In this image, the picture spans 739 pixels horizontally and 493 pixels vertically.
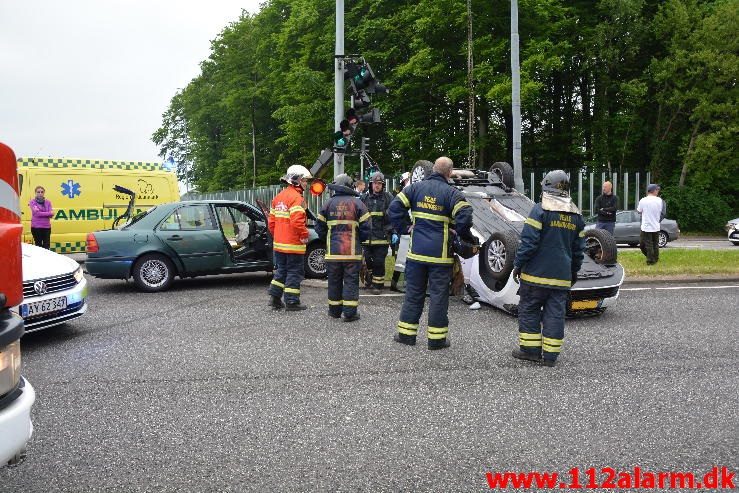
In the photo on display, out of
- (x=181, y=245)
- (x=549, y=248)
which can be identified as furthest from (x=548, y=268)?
(x=181, y=245)

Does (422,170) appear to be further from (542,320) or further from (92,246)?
(92,246)

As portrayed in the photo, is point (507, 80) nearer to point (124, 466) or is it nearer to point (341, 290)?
point (341, 290)

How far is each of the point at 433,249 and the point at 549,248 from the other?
114 cm

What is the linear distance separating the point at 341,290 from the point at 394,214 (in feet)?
5.75

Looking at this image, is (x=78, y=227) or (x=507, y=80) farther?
(x=507, y=80)

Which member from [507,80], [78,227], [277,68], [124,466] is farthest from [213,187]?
[124,466]

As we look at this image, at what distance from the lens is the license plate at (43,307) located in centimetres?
603

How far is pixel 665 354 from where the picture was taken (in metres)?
5.88

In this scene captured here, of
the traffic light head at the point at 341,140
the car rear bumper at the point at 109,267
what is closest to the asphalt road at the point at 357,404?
the car rear bumper at the point at 109,267

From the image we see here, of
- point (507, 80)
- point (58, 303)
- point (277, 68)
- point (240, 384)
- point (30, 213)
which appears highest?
point (277, 68)

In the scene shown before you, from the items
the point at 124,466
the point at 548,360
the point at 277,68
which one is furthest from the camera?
the point at 277,68

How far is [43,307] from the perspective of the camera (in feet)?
20.4

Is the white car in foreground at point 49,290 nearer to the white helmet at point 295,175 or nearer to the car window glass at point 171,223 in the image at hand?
the white helmet at point 295,175

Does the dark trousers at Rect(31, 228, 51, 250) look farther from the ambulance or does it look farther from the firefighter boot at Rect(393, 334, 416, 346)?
the firefighter boot at Rect(393, 334, 416, 346)
